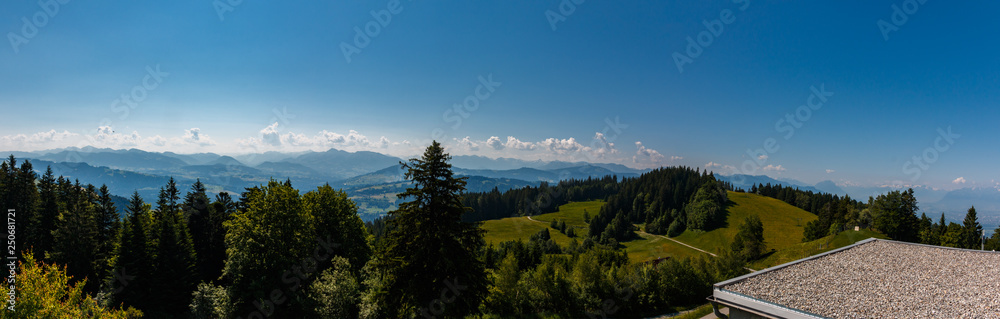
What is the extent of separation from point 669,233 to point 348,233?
114 metres

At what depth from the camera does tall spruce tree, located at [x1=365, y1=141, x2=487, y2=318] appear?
59.4ft

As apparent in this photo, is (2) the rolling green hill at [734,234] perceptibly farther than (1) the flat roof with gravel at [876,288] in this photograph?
Yes

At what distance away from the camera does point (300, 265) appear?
29578mm


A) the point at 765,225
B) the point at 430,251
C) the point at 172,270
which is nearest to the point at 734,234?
the point at 765,225

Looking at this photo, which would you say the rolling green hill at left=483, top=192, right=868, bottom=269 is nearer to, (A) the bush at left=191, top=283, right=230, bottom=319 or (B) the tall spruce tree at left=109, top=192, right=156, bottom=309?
(A) the bush at left=191, top=283, right=230, bottom=319

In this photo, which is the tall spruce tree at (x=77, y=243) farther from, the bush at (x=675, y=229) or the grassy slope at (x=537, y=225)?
the bush at (x=675, y=229)

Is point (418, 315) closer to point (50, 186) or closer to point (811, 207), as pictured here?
point (50, 186)

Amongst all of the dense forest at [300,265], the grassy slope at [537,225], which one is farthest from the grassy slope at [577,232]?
the dense forest at [300,265]

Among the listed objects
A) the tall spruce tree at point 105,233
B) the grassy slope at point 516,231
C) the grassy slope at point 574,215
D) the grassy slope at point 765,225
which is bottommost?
the grassy slope at point 516,231

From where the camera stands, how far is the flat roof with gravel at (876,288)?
12.0 m

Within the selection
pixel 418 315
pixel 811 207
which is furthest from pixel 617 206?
pixel 418 315

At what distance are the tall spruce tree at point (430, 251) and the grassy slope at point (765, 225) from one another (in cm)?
9176

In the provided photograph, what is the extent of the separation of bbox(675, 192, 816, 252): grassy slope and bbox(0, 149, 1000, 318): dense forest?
27.2 m

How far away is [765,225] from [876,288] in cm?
10900
